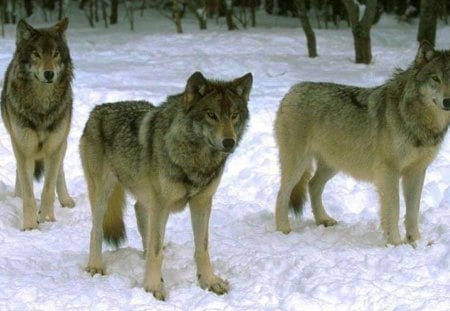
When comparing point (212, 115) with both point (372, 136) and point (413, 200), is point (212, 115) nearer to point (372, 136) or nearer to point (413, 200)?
point (372, 136)

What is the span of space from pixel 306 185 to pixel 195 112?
9.25ft

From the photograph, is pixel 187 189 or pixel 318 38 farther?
pixel 318 38

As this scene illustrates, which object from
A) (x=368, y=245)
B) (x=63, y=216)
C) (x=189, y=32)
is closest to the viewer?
(x=368, y=245)

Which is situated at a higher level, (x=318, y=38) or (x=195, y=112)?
(x=195, y=112)

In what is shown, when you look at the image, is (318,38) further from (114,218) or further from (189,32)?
(114,218)

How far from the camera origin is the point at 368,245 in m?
6.62

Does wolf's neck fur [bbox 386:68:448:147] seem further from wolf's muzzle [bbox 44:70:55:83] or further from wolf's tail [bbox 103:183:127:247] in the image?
wolf's muzzle [bbox 44:70:55:83]

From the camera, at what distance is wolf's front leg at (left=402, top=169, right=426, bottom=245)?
671 centimetres

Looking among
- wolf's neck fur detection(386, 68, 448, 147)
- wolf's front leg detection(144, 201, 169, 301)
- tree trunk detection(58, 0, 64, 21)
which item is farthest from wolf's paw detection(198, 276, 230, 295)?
tree trunk detection(58, 0, 64, 21)

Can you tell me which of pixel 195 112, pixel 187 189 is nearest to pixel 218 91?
pixel 195 112

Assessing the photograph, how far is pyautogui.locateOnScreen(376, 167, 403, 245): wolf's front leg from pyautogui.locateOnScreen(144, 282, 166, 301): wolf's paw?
2295 millimetres

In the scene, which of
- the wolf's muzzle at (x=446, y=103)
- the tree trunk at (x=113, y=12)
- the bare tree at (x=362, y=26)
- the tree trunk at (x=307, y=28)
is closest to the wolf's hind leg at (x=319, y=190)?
the wolf's muzzle at (x=446, y=103)

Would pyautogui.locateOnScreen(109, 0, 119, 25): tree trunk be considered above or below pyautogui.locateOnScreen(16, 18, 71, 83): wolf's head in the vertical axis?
below

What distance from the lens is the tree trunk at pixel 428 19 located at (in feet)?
55.1
